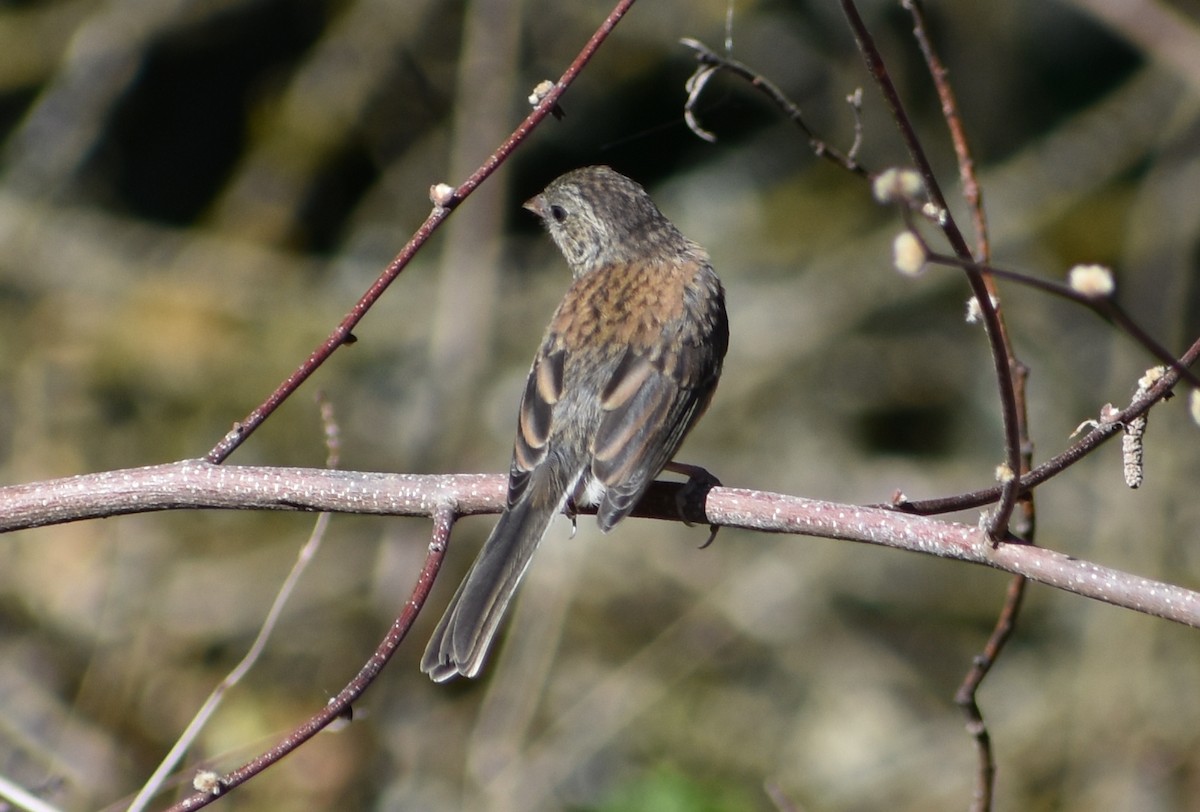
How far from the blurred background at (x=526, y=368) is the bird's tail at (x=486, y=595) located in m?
3.11

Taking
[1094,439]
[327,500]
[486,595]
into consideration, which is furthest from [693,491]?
[1094,439]

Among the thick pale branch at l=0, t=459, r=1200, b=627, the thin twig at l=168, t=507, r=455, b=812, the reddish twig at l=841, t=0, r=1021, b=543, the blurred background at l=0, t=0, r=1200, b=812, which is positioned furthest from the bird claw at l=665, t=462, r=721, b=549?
the blurred background at l=0, t=0, r=1200, b=812

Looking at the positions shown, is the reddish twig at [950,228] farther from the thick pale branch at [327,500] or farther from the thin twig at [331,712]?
the thin twig at [331,712]

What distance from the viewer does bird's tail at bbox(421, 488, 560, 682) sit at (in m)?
3.39

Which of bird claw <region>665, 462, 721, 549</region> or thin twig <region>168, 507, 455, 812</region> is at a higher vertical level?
bird claw <region>665, 462, 721, 549</region>

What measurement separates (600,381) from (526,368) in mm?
3712

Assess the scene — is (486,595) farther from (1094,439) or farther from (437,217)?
(1094,439)

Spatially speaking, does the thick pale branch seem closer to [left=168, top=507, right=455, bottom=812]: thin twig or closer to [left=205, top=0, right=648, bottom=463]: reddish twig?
[left=205, top=0, right=648, bottom=463]: reddish twig

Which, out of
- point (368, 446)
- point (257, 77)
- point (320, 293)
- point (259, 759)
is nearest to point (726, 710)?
point (368, 446)

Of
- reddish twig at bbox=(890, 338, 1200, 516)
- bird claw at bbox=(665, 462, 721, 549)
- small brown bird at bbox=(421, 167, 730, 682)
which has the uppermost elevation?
small brown bird at bbox=(421, 167, 730, 682)

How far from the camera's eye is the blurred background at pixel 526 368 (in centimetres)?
688

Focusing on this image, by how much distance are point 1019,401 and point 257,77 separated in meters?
6.27

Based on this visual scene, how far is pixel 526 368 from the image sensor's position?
7918mm

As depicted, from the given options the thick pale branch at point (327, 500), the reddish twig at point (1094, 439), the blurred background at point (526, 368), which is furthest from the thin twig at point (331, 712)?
the blurred background at point (526, 368)
